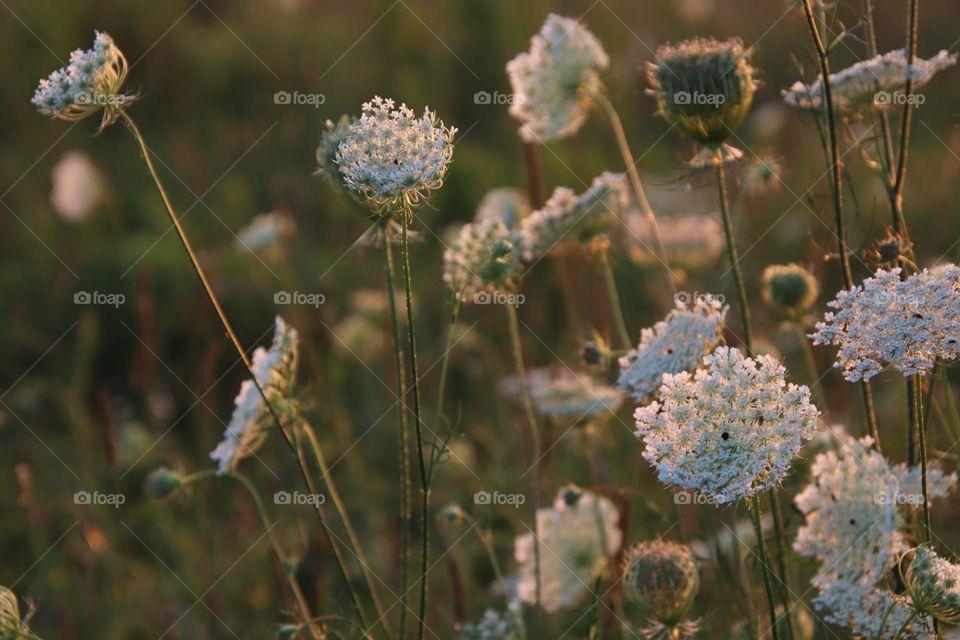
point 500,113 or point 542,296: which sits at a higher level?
point 500,113

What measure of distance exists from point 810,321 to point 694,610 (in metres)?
0.88

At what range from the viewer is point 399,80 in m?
7.82

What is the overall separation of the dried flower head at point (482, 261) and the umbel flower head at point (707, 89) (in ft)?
1.71

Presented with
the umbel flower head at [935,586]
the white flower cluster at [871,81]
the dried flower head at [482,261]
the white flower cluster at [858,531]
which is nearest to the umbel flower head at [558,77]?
the dried flower head at [482,261]

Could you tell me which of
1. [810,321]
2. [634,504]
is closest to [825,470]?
[810,321]

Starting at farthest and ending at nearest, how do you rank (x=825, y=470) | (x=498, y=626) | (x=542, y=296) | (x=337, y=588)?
(x=542, y=296) < (x=337, y=588) < (x=498, y=626) < (x=825, y=470)

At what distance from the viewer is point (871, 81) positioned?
227cm

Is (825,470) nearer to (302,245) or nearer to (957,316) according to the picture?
(957,316)

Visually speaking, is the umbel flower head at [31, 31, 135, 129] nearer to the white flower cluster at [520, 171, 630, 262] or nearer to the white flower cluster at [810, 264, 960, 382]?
the white flower cluster at [520, 171, 630, 262]

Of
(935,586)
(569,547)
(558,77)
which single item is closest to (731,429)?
(935,586)

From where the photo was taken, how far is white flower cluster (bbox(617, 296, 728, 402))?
2.09 meters

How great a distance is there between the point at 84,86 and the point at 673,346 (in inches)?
51.1

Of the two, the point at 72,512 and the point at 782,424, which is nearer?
the point at 782,424

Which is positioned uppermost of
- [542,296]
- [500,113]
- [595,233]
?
[500,113]
